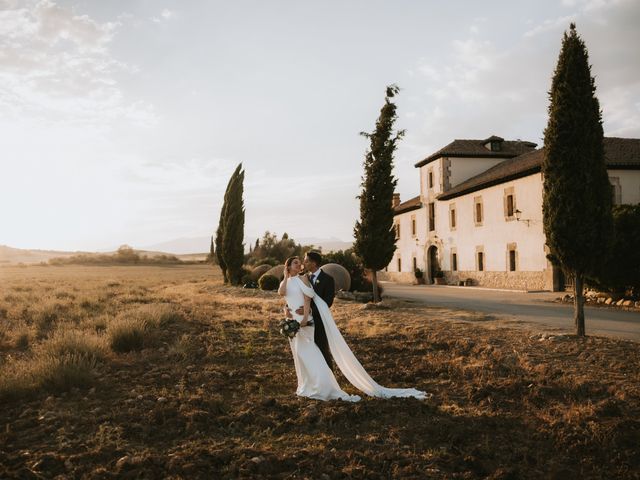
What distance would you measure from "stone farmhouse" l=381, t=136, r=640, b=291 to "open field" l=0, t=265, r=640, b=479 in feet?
56.9

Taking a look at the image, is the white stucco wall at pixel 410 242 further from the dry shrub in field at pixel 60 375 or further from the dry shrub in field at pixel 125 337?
the dry shrub in field at pixel 60 375

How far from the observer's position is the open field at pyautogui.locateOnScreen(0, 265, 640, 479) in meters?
4.81

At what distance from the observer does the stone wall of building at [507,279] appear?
85.7 feet

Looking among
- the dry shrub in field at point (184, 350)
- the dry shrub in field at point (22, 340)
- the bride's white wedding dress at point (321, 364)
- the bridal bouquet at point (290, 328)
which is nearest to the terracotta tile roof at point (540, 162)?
the dry shrub in field at point (184, 350)

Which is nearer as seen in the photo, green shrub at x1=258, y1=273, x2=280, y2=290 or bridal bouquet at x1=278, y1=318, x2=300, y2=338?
bridal bouquet at x1=278, y1=318, x2=300, y2=338

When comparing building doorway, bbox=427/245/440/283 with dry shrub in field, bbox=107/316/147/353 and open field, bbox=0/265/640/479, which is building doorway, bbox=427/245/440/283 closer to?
open field, bbox=0/265/640/479

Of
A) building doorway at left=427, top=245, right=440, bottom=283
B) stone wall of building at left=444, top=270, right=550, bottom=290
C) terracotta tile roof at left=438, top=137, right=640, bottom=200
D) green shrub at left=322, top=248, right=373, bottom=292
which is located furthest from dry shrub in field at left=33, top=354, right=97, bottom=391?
building doorway at left=427, top=245, right=440, bottom=283

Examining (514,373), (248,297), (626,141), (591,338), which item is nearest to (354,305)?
(248,297)

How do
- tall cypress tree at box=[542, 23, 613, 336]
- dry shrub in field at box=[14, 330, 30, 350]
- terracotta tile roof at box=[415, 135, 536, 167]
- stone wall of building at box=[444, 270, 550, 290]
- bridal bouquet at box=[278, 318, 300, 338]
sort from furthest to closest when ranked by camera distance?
1. terracotta tile roof at box=[415, 135, 536, 167]
2. stone wall of building at box=[444, 270, 550, 290]
3. dry shrub in field at box=[14, 330, 30, 350]
4. tall cypress tree at box=[542, 23, 613, 336]
5. bridal bouquet at box=[278, 318, 300, 338]

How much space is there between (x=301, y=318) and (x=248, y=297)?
15.3m

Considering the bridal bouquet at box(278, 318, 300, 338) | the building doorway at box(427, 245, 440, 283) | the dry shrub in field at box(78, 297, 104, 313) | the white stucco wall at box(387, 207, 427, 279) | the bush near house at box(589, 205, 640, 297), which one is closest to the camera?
the bridal bouquet at box(278, 318, 300, 338)

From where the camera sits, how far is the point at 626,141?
95.3ft

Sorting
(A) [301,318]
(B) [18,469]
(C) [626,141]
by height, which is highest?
(C) [626,141]

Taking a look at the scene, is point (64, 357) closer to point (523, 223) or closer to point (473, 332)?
point (473, 332)
